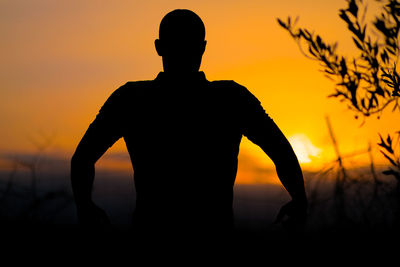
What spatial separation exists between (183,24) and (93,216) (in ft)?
6.43

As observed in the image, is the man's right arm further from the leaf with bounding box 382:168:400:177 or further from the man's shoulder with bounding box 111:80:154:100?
the leaf with bounding box 382:168:400:177

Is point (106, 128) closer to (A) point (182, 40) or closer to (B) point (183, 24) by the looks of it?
(A) point (182, 40)

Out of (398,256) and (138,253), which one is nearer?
(138,253)

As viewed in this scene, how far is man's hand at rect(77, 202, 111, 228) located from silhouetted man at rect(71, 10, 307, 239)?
0.02m

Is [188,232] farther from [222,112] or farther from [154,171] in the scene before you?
[222,112]

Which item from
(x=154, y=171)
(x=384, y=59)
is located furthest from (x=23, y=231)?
(x=384, y=59)

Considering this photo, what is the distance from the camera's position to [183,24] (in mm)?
4707

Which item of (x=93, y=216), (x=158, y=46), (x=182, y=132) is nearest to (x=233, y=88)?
(x=182, y=132)

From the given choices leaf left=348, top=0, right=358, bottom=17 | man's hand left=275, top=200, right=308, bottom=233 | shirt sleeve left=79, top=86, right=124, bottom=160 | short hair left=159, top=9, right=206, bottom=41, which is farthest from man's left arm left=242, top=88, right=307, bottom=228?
leaf left=348, top=0, right=358, bottom=17

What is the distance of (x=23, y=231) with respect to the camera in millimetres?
9469

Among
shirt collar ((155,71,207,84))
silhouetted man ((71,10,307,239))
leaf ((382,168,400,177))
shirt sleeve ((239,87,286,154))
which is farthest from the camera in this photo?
leaf ((382,168,400,177))

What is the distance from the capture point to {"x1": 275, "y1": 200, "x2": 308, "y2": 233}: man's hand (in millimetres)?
5141

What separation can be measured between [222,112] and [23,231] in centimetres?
600

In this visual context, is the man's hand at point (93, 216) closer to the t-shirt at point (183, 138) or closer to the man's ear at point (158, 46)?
the t-shirt at point (183, 138)
